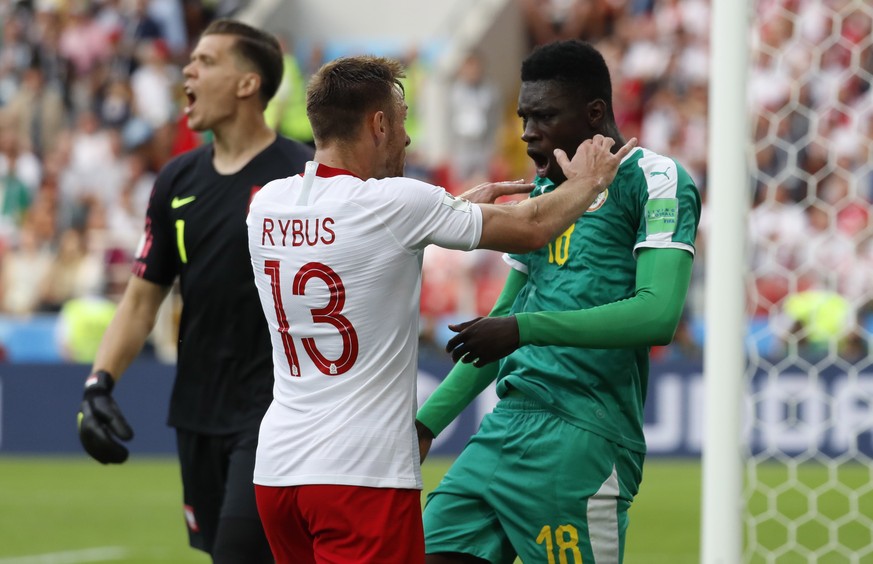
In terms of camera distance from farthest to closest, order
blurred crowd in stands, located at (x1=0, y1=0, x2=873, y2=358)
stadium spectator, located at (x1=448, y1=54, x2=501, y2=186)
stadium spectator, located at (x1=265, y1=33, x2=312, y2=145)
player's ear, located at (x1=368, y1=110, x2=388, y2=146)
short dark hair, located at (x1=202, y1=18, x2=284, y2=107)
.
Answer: stadium spectator, located at (x1=448, y1=54, x2=501, y2=186) → stadium spectator, located at (x1=265, y1=33, x2=312, y2=145) → blurred crowd in stands, located at (x1=0, y1=0, x2=873, y2=358) → short dark hair, located at (x1=202, y1=18, x2=284, y2=107) → player's ear, located at (x1=368, y1=110, x2=388, y2=146)

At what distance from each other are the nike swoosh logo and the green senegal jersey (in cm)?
166

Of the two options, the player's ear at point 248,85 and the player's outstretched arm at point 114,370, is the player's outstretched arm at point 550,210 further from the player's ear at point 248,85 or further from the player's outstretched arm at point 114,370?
the player's ear at point 248,85

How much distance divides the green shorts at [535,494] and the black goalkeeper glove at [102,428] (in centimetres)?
124

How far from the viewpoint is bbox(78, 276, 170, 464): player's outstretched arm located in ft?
15.7

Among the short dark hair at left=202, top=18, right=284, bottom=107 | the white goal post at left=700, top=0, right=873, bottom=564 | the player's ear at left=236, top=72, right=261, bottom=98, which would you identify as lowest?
the white goal post at left=700, top=0, right=873, bottom=564

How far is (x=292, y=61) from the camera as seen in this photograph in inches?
Result: 710

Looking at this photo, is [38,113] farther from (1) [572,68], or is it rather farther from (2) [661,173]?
(2) [661,173]

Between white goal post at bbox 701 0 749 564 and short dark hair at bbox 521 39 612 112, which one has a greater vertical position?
short dark hair at bbox 521 39 612 112

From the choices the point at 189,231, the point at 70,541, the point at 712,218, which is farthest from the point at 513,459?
the point at 70,541

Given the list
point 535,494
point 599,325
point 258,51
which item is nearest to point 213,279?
point 258,51

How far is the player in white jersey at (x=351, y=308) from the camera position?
11.5 feet

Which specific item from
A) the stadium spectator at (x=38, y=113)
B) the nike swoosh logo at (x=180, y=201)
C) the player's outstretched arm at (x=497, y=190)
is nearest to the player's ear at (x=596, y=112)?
the player's outstretched arm at (x=497, y=190)

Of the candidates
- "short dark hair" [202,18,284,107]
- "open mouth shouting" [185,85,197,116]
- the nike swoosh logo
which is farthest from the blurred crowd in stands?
the nike swoosh logo

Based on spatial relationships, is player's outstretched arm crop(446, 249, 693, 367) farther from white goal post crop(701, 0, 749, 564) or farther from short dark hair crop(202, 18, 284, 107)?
short dark hair crop(202, 18, 284, 107)
